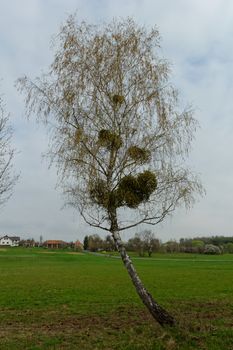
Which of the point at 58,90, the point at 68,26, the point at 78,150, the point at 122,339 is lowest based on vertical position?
the point at 122,339

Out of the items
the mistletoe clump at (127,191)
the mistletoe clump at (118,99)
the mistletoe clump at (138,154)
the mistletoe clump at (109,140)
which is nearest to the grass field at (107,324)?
the mistletoe clump at (127,191)

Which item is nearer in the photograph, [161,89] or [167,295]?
[161,89]

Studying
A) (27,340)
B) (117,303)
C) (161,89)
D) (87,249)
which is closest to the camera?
(27,340)

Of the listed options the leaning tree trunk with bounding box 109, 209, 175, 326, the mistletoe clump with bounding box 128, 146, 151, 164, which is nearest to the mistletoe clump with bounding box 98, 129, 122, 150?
the mistletoe clump with bounding box 128, 146, 151, 164

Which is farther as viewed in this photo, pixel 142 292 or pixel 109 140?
pixel 109 140

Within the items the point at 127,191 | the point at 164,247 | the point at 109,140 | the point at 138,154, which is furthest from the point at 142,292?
the point at 164,247

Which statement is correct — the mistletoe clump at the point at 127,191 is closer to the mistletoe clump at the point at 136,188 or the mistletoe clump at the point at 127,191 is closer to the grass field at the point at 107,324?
the mistletoe clump at the point at 136,188

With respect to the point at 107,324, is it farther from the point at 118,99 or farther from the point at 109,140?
the point at 118,99

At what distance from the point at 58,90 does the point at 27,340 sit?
22.0ft

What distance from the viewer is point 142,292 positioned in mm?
11273

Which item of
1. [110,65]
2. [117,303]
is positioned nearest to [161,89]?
[110,65]

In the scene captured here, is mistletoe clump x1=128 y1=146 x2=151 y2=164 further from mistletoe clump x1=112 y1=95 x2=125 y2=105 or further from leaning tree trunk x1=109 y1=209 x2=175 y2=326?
leaning tree trunk x1=109 y1=209 x2=175 y2=326

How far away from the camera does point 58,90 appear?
12.3 metres

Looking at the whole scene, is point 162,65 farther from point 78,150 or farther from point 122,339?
point 122,339
